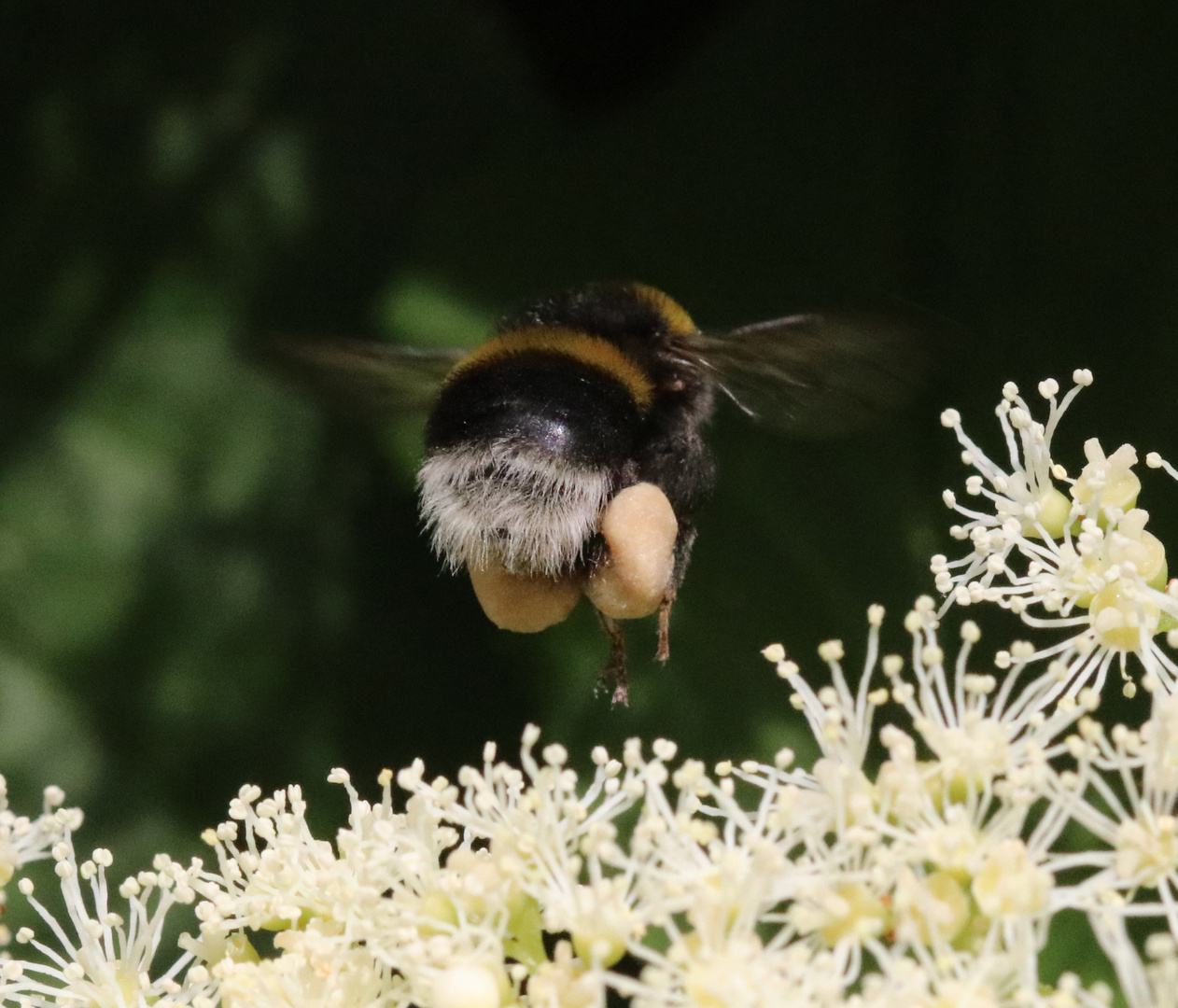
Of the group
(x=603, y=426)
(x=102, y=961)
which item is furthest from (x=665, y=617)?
(x=102, y=961)

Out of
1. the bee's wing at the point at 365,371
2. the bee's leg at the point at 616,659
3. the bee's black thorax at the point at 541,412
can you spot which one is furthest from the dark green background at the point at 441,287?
the bee's black thorax at the point at 541,412

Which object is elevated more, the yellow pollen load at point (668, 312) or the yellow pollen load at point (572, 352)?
the yellow pollen load at point (668, 312)

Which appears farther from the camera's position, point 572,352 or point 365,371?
point 365,371

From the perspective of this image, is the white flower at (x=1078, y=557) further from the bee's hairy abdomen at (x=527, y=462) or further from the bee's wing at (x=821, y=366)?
the bee's hairy abdomen at (x=527, y=462)

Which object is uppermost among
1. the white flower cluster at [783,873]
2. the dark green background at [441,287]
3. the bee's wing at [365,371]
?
the dark green background at [441,287]

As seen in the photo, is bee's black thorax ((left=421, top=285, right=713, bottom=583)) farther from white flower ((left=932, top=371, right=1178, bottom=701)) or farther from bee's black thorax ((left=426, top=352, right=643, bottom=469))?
white flower ((left=932, top=371, right=1178, bottom=701))

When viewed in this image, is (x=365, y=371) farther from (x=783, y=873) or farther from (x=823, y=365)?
(x=783, y=873)

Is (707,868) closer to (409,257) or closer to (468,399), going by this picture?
(468,399)

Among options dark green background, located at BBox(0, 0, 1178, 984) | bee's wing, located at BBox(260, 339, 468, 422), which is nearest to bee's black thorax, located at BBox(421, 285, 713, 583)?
bee's wing, located at BBox(260, 339, 468, 422)
